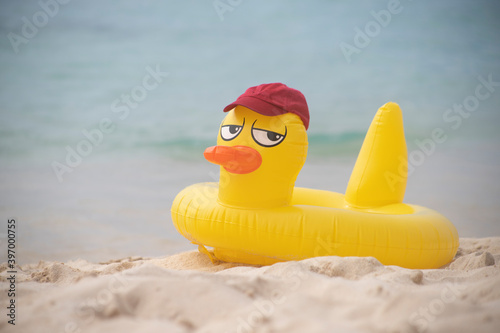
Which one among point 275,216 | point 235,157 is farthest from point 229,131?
point 275,216

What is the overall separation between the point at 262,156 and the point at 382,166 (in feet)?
3.56

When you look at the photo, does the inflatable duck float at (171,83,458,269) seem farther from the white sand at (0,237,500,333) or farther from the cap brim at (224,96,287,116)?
the white sand at (0,237,500,333)

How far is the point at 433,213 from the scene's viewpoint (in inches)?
99.7

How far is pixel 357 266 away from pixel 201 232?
99cm

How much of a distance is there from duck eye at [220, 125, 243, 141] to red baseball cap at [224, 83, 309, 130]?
119 millimetres

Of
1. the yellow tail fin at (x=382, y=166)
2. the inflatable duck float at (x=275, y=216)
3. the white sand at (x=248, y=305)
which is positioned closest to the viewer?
the white sand at (x=248, y=305)

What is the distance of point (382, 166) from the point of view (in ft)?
9.44

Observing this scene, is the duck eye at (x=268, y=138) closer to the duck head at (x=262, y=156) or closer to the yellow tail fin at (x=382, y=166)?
the duck head at (x=262, y=156)

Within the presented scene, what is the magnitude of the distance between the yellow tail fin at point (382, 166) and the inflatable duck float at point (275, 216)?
0.42m

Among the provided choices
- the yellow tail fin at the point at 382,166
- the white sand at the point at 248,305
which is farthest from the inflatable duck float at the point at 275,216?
the white sand at the point at 248,305

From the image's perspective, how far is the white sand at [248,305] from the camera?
3.37 ft

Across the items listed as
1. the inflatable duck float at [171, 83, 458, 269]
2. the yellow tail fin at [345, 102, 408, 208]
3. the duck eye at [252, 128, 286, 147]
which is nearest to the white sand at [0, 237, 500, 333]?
the inflatable duck float at [171, 83, 458, 269]

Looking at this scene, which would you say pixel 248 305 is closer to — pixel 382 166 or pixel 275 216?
pixel 275 216

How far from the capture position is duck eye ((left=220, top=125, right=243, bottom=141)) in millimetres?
2332
